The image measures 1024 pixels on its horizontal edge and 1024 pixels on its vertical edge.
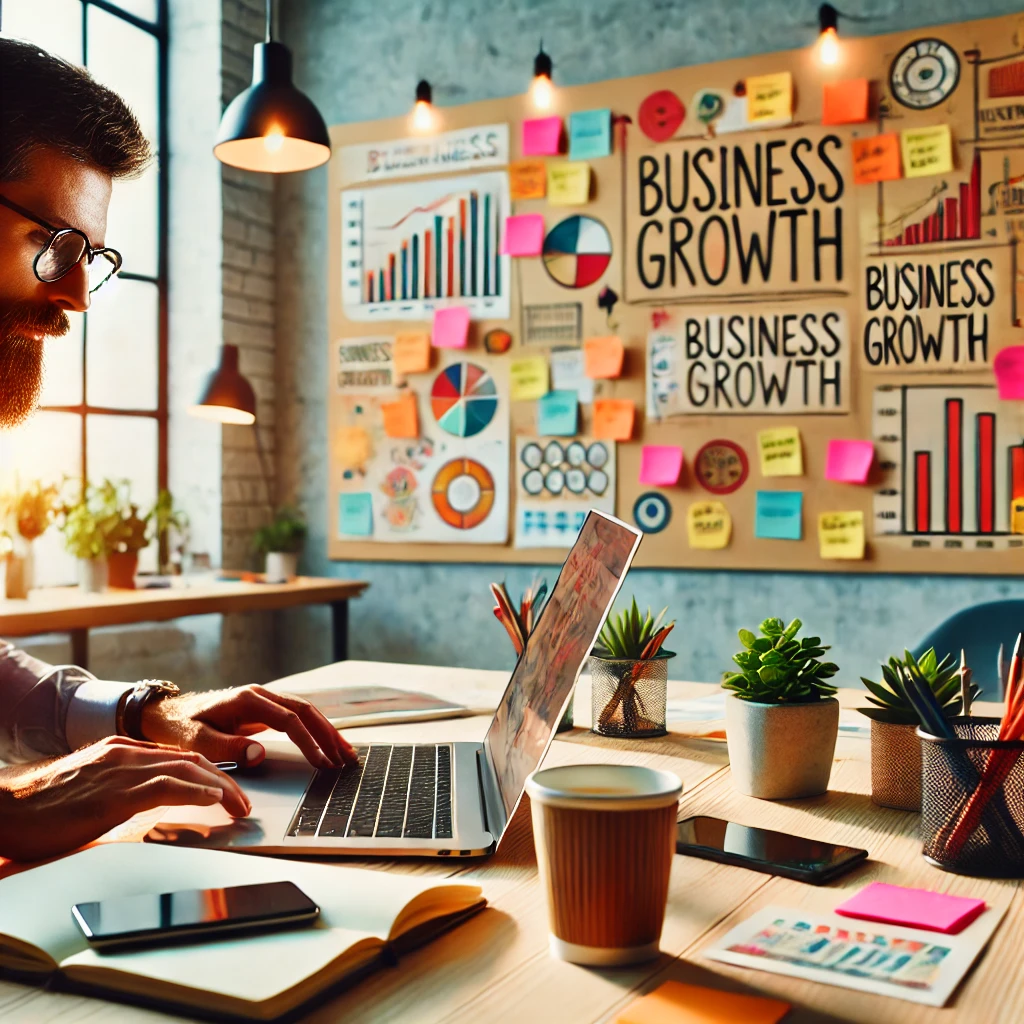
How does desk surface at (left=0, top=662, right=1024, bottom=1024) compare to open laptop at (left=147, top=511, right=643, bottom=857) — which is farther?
open laptop at (left=147, top=511, right=643, bottom=857)

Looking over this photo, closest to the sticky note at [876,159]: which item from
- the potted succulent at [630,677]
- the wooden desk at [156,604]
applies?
the wooden desk at [156,604]

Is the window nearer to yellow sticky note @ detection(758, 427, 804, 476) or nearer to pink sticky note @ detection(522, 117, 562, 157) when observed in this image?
pink sticky note @ detection(522, 117, 562, 157)

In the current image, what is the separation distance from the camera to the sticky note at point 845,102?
9.57 ft

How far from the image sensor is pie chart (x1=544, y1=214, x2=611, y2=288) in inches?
128

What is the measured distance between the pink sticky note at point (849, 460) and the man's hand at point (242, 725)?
2102 millimetres

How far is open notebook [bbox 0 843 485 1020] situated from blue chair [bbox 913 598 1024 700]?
144cm

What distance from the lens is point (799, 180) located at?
3.00 m

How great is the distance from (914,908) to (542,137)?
2.95 m

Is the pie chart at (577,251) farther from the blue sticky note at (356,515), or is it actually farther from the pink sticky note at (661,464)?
the blue sticky note at (356,515)

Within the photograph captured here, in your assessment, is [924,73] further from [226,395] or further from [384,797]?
[384,797]

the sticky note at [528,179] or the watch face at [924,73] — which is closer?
the watch face at [924,73]

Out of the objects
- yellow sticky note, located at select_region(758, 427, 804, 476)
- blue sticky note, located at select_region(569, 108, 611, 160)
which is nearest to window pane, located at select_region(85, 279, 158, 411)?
blue sticky note, located at select_region(569, 108, 611, 160)

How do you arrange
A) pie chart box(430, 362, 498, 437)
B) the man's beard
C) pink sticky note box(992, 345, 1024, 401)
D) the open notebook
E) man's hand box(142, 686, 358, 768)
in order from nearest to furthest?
the open notebook < man's hand box(142, 686, 358, 768) < the man's beard < pink sticky note box(992, 345, 1024, 401) < pie chart box(430, 362, 498, 437)

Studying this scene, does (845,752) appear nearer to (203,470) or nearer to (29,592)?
(29,592)
